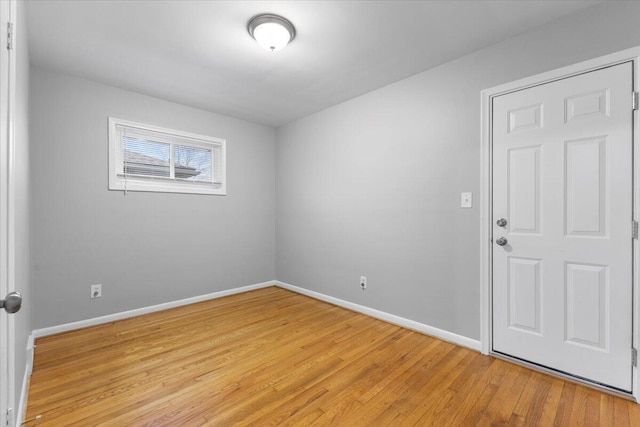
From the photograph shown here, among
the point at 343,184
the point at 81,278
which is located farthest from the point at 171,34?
the point at 81,278

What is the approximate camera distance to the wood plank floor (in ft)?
5.25

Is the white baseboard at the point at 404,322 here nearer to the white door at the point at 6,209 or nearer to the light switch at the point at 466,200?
the light switch at the point at 466,200

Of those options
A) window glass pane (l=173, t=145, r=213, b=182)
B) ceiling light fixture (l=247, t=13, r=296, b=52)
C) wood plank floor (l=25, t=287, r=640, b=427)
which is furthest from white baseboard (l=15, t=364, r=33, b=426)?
ceiling light fixture (l=247, t=13, r=296, b=52)

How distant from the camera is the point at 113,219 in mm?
3021

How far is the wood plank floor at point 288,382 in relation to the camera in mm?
1600

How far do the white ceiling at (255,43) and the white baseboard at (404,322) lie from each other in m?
2.39

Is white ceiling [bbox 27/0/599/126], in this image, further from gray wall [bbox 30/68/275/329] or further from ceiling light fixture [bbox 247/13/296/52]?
gray wall [bbox 30/68/275/329]

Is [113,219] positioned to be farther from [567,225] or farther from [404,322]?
[567,225]

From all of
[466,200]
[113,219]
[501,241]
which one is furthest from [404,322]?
[113,219]

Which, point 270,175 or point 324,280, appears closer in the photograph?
point 324,280

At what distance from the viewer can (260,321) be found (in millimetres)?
2996

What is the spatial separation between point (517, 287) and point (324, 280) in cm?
212

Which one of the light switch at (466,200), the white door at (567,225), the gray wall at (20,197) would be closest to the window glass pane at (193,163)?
the gray wall at (20,197)

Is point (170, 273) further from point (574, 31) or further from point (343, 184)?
point (574, 31)
